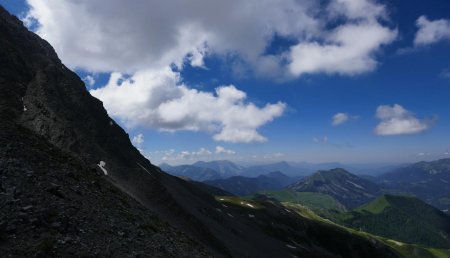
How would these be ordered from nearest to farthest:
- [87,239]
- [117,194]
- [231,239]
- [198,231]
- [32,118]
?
[87,239], [117,194], [32,118], [198,231], [231,239]

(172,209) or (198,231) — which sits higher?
(172,209)

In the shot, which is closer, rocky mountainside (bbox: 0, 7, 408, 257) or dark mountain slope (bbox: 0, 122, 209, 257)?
dark mountain slope (bbox: 0, 122, 209, 257)

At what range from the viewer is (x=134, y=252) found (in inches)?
993

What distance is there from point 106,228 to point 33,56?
61226 millimetres

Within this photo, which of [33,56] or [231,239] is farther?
[231,239]

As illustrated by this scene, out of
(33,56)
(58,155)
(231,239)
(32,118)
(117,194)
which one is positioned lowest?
(231,239)

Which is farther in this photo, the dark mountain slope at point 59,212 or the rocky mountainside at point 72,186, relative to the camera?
the rocky mountainside at point 72,186

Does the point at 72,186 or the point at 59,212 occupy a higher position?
the point at 72,186

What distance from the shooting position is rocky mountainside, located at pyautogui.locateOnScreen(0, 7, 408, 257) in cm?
2217

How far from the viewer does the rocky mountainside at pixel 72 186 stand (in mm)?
22172

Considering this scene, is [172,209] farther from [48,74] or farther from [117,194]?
[48,74]

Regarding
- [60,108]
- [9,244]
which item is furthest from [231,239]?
[9,244]

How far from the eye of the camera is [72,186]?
1189 inches

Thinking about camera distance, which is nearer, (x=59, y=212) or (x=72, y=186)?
(x=59, y=212)
